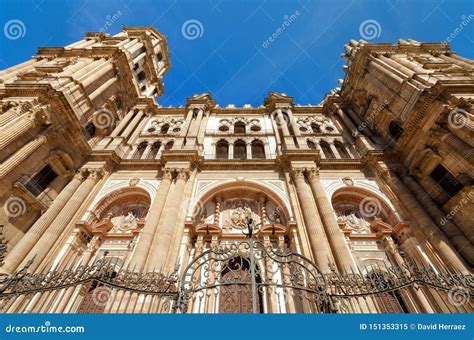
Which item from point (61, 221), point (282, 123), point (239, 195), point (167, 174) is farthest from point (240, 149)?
point (61, 221)

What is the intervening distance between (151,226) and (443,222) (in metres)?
12.9

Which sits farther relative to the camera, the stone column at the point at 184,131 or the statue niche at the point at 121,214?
the stone column at the point at 184,131

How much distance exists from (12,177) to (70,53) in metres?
13.3

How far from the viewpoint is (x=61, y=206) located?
39.3 feet

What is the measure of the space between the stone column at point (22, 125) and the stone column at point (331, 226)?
13654mm

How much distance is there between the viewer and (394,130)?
15.6m

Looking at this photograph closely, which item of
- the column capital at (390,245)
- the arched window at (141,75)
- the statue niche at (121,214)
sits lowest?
the column capital at (390,245)

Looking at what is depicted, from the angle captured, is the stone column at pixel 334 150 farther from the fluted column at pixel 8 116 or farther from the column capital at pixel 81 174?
the fluted column at pixel 8 116

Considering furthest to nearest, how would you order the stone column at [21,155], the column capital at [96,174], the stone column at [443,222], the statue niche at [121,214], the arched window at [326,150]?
the arched window at [326,150] → the column capital at [96,174] → the statue niche at [121,214] → the stone column at [21,155] → the stone column at [443,222]

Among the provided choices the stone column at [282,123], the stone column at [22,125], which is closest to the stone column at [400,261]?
the stone column at [282,123]

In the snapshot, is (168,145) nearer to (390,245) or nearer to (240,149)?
(240,149)

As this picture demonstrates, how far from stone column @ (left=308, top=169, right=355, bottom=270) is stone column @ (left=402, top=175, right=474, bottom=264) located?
4257 millimetres

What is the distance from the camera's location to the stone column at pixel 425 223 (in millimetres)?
9430

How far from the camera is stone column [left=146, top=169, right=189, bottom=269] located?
9.57 metres
